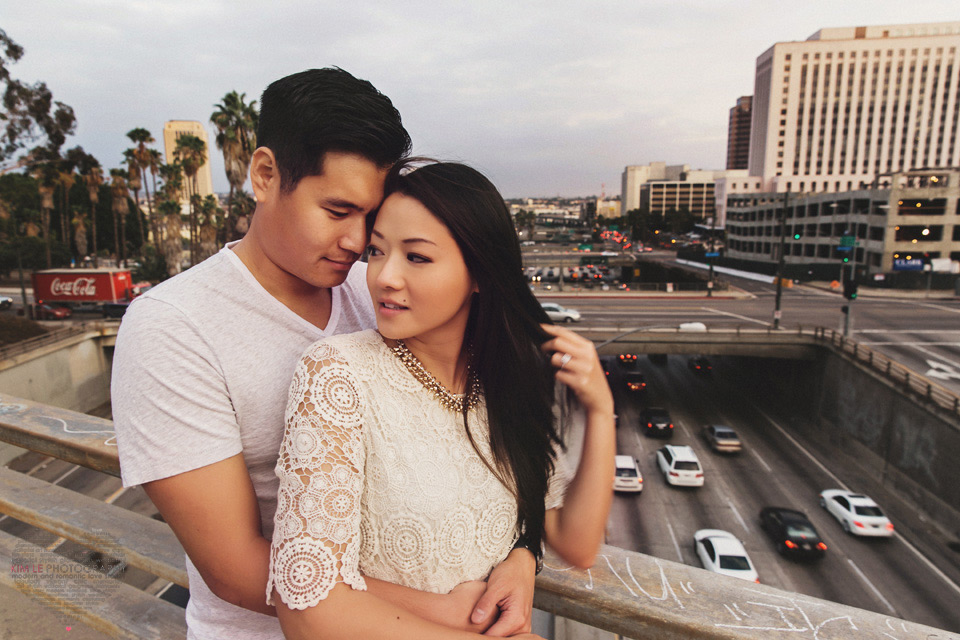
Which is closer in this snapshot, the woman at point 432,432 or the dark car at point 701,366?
the woman at point 432,432

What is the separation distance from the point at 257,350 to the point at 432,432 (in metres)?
0.58

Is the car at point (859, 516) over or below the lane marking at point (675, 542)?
over

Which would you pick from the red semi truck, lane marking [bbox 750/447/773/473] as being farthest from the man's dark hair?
the red semi truck

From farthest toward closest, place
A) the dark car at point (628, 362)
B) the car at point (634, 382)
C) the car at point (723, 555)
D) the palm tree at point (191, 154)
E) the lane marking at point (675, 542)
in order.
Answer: the palm tree at point (191, 154)
the dark car at point (628, 362)
the car at point (634, 382)
the lane marking at point (675, 542)
the car at point (723, 555)

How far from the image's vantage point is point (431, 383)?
159cm

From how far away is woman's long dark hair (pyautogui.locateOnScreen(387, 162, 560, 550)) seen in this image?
1557mm

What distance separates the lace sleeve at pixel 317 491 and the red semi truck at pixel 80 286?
37.5 metres

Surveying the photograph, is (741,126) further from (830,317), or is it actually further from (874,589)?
(874,589)

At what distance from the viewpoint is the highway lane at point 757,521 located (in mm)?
14516

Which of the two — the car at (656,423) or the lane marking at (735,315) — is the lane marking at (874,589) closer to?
the car at (656,423)

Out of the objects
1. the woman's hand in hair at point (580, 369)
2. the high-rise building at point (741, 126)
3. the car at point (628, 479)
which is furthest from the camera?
the high-rise building at point (741, 126)

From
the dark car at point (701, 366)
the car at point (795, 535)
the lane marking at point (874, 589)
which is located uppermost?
the dark car at point (701, 366)

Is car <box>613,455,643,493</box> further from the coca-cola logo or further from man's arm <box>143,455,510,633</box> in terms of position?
the coca-cola logo

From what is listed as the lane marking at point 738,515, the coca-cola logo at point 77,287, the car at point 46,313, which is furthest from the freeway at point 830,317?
the car at point 46,313
